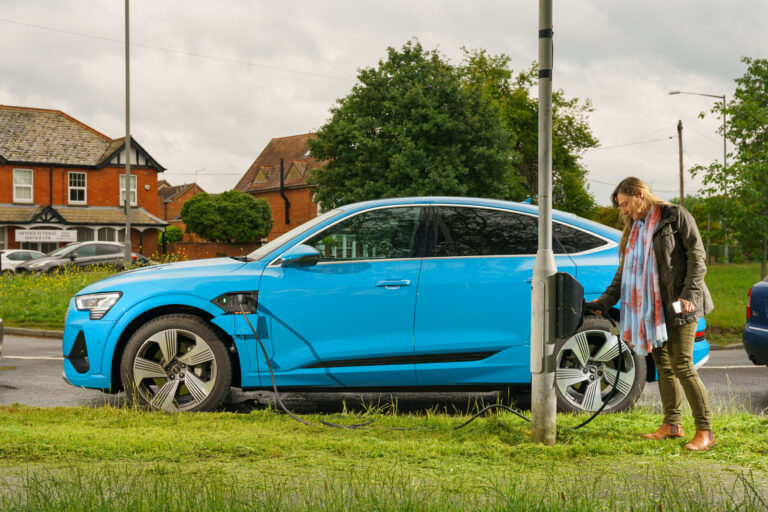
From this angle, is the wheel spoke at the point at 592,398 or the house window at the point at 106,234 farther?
the house window at the point at 106,234

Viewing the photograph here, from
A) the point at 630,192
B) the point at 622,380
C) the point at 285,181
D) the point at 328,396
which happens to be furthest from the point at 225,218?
the point at 630,192

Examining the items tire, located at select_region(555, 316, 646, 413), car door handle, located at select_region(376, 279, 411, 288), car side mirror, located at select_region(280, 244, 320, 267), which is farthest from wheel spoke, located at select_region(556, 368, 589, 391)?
car side mirror, located at select_region(280, 244, 320, 267)

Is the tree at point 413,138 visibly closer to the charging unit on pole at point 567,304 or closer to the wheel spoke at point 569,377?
the wheel spoke at point 569,377

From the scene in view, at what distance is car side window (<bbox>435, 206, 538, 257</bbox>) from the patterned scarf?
1.23 metres

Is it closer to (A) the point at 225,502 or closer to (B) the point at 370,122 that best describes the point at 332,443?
(A) the point at 225,502

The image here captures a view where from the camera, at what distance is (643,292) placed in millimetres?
5082

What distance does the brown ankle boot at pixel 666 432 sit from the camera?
5223 millimetres

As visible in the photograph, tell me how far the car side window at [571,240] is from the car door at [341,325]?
124cm

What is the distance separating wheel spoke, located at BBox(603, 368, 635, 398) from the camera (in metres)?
6.19

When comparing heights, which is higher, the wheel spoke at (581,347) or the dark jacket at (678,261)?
the dark jacket at (678,261)

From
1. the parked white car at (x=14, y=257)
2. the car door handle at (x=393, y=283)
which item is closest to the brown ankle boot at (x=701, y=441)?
the car door handle at (x=393, y=283)

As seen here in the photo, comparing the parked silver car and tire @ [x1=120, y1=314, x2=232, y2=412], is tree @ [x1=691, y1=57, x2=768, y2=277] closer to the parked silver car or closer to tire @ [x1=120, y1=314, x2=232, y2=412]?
tire @ [x1=120, y1=314, x2=232, y2=412]

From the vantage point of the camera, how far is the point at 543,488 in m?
3.85

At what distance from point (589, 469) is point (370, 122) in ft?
97.1
